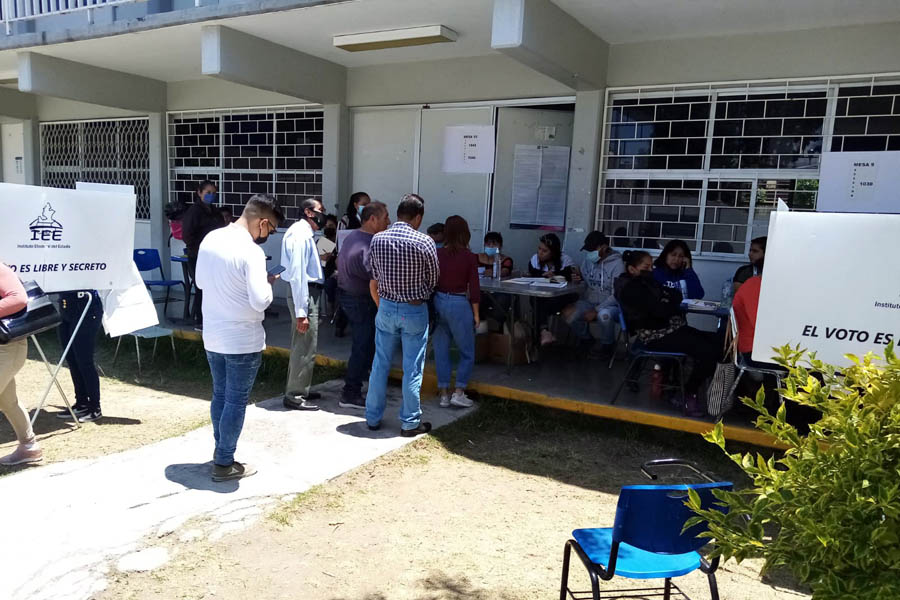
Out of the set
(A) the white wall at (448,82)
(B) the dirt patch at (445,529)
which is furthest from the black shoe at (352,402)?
(A) the white wall at (448,82)

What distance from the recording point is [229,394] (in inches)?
146

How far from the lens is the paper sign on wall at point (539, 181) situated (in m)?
7.73

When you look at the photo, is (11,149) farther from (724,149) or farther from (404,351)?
(724,149)

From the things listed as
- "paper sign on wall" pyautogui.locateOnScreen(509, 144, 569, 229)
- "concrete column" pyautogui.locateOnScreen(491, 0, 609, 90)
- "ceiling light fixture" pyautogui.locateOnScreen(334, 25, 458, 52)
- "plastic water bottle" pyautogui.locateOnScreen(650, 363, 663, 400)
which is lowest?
"plastic water bottle" pyautogui.locateOnScreen(650, 363, 663, 400)

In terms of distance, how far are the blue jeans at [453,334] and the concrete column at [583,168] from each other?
8.11 ft

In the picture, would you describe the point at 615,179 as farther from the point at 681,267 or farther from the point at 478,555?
the point at 478,555

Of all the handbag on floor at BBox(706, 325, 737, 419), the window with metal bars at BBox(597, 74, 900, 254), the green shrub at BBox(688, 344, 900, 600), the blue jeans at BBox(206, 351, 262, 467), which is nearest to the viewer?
the green shrub at BBox(688, 344, 900, 600)

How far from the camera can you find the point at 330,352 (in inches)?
255

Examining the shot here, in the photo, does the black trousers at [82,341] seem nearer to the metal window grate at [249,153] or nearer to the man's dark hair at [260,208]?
the man's dark hair at [260,208]

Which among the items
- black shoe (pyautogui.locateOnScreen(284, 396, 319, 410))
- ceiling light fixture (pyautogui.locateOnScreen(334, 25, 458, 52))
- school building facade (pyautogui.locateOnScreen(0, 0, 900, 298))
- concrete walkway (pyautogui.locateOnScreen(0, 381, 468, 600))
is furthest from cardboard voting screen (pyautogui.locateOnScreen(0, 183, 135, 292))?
ceiling light fixture (pyautogui.locateOnScreen(334, 25, 458, 52))

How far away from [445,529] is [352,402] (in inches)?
75.5

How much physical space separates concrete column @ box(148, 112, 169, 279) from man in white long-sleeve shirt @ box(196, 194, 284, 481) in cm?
745

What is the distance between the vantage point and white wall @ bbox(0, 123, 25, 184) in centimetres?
1199

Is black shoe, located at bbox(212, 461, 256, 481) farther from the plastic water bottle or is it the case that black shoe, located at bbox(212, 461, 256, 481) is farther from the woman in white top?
the woman in white top
